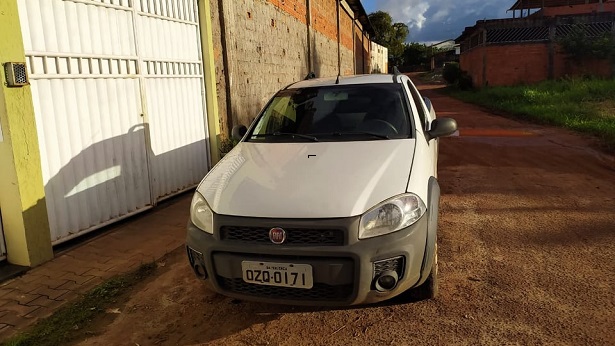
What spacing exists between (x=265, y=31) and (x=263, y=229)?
7.95 metres

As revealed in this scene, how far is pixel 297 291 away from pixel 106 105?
3.61 meters

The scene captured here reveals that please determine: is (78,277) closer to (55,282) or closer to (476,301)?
(55,282)

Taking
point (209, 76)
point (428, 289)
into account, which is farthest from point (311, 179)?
point (209, 76)

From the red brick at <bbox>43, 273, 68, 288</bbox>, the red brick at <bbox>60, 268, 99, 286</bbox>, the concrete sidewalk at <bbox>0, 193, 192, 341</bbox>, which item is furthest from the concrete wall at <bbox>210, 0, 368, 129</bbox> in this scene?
the red brick at <bbox>43, 273, 68, 288</bbox>

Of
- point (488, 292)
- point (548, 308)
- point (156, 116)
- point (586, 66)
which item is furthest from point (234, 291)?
point (586, 66)

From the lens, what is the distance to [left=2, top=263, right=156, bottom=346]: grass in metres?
3.04

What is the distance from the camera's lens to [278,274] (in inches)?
106

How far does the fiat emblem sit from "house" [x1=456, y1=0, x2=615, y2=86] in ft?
79.3

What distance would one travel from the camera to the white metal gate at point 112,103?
4.44 meters

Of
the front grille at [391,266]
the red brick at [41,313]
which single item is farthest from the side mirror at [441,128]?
the red brick at [41,313]

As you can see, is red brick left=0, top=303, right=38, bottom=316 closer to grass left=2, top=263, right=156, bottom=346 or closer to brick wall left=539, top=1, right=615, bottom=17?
grass left=2, top=263, right=156, bottom=346

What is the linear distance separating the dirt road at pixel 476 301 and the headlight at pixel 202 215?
72 cm

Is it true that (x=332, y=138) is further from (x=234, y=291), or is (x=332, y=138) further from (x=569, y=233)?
(x=569, y=233)

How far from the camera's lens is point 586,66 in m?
22.1
